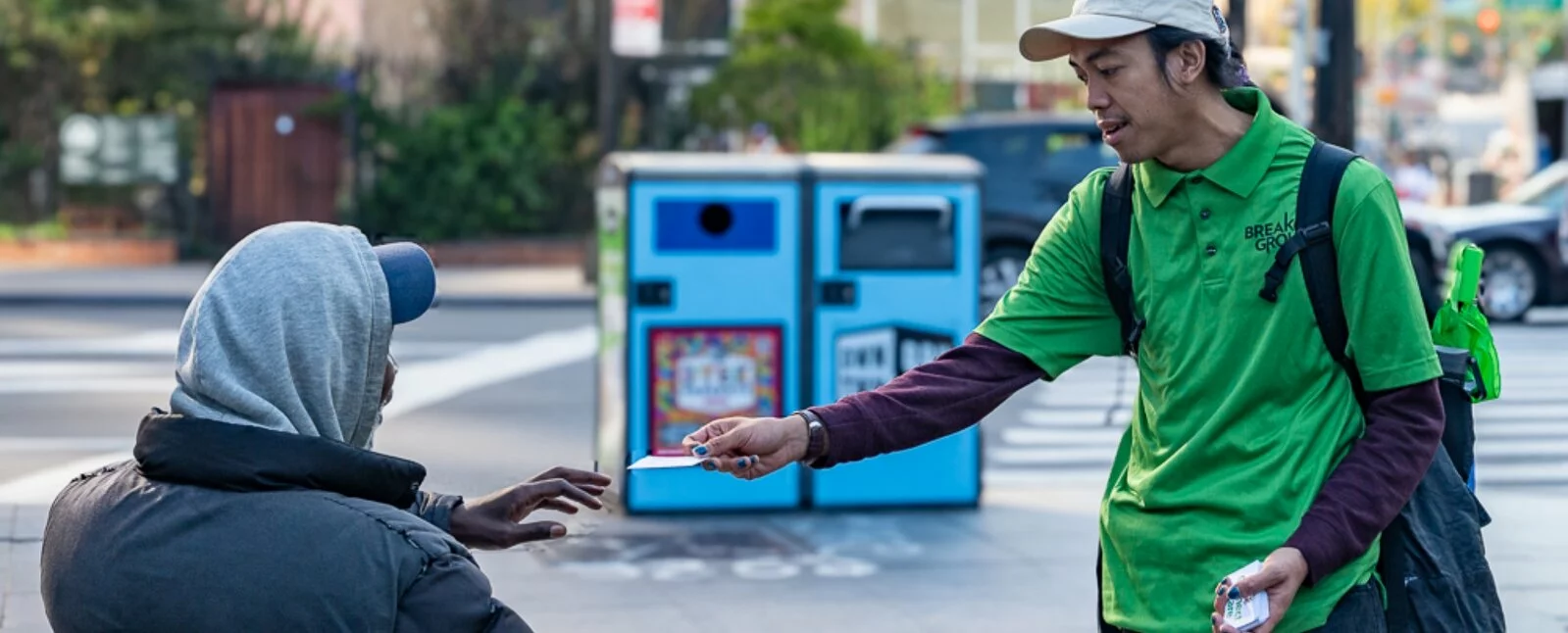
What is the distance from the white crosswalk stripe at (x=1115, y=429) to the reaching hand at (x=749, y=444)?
4794 millimetres

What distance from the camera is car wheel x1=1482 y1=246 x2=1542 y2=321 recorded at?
17000mm

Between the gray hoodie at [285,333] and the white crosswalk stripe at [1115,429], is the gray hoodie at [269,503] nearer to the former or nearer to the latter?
the gray hoodie at [285,333]

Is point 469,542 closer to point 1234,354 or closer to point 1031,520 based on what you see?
point 1234,354

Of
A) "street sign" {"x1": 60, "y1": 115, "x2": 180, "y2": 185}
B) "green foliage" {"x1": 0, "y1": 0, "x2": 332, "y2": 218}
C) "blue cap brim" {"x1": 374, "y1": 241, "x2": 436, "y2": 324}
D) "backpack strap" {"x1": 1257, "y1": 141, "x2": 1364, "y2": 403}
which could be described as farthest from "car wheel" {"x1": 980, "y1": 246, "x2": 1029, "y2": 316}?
"blue cap brim" {"x1": 374, "y1": 241, "x2": 436, "y2": 324}

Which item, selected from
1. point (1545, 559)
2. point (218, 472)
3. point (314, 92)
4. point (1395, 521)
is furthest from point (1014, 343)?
point (314, 92)

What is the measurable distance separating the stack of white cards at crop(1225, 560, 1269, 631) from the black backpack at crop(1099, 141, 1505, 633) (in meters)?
0.29

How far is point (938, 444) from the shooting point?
7789mm

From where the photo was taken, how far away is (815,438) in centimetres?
300

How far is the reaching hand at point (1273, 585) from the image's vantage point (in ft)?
8.77

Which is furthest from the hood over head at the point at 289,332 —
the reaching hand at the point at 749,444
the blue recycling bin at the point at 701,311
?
the blue recycling bin at the point at 701,311

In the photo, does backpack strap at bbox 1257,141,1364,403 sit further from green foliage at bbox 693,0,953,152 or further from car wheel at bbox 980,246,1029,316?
green foliage at bbox 693,0,953,152

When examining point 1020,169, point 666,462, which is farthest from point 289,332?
point 1020,169

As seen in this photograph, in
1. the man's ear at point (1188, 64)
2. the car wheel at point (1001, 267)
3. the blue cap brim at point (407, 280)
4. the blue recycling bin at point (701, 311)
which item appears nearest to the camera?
the blue cap brim at point (407, 280)

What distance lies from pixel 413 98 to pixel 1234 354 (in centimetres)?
2243
